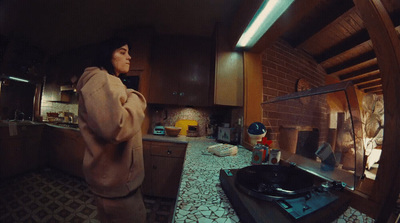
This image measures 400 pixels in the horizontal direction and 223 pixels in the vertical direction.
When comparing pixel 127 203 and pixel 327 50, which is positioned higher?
pixel 327 50

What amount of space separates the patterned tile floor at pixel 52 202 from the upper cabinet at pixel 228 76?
1589mm

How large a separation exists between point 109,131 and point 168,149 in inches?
55.3

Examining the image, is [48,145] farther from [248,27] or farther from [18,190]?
[248,27]

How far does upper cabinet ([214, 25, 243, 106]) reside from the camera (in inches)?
69.7

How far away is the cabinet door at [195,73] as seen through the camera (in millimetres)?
2330

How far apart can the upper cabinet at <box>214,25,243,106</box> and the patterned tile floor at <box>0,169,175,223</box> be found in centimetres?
159

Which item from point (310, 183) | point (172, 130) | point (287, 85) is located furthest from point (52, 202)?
point (287, 85)

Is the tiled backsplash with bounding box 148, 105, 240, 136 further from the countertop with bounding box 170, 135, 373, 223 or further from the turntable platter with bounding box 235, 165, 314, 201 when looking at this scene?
the turntable platter with bounding box 235, 165, 314, 201

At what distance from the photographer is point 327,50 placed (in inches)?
81.2

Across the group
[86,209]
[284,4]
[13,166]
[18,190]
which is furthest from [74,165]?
[284,4]

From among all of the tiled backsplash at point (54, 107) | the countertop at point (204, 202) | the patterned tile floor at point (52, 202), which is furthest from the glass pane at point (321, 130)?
the tiled backsplash at point (54, 107)

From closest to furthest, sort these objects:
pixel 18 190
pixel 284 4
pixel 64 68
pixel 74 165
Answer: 1. pixel 284 4
2. pixel 18 190
3. pixel 74 165
4. pixel 64 68

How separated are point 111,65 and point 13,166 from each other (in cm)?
320

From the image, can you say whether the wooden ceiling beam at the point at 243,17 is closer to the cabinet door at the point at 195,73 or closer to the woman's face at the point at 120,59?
the cabinet door at the point at 195,73
